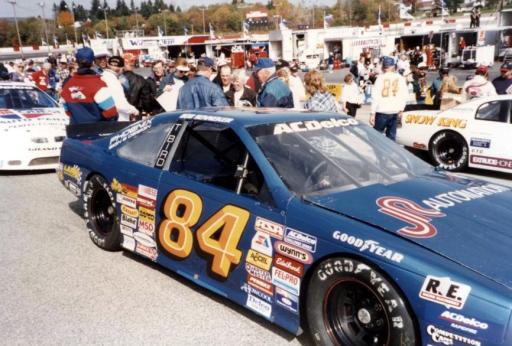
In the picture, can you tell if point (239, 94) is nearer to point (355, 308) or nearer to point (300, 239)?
point (300, 239)

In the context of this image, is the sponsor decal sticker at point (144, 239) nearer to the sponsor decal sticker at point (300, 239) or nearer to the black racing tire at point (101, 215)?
the black racing tire at point (101, 215)

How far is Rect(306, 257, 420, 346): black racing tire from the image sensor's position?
91.4 inches

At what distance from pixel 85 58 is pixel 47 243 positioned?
2.38 m

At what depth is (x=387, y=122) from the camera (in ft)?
25.6

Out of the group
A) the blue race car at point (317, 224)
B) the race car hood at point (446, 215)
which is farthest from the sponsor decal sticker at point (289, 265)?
the race car hood at point (446, 215)

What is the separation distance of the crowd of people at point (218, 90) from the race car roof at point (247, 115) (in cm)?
102

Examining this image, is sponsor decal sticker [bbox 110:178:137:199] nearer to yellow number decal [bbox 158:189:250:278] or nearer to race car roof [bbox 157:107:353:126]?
yellow number decal [bbox 158:189:250:278]

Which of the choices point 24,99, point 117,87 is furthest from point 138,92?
point 24,99

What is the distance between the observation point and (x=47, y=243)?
15.8 feet

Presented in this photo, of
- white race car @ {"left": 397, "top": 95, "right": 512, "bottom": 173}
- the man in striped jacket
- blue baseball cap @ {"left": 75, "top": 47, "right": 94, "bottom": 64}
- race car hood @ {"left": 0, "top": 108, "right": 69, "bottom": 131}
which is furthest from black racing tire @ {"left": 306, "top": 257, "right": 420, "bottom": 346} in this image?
race car hood @ {"left": 0, "top": 108, "right": 69, "bottom": 131}

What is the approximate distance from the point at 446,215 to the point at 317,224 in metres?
0.73

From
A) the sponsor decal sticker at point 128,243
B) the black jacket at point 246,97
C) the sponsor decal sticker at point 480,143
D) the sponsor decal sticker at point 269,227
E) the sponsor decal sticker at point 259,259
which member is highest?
the black jacket at point 246,97

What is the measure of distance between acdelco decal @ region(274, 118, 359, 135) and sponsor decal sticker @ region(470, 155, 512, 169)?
3953 mm

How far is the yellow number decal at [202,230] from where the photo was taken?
3090 mm
